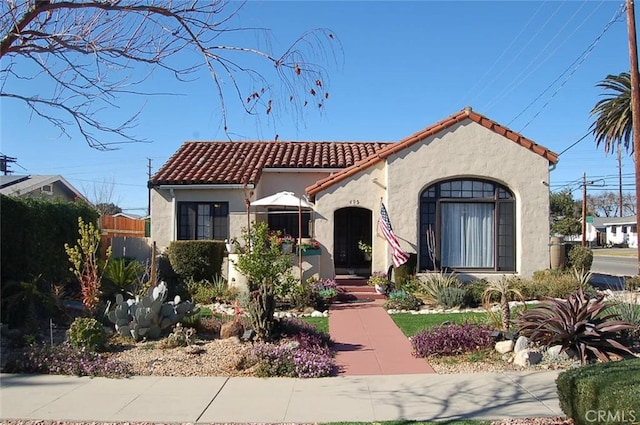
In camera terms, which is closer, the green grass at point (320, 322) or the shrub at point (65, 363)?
the shrub at point (65, 363)

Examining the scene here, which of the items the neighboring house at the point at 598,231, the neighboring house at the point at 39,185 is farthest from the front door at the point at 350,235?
the neighboring house at the point at 598,231

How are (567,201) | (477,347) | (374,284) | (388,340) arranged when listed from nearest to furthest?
(477,347) < (388,340) < (374,284) < (567,201)

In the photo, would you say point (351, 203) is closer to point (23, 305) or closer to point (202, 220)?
point (202, 220)

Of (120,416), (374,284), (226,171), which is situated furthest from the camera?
(226,171)

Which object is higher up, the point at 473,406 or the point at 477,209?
the point at 477,209

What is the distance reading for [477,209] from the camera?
55.4 feet

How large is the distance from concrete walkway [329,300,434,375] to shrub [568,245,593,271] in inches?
262

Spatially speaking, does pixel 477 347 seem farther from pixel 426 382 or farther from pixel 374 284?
pixel 374 284

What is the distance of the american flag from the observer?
1532cm

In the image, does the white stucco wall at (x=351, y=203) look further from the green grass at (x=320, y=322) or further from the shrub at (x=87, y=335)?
the shrub at (x=87, y=335)

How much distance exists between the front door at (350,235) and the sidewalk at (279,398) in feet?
35.8

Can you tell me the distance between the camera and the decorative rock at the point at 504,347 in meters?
9.11

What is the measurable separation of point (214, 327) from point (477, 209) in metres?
9.29

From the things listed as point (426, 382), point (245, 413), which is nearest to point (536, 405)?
point (426, 382)
